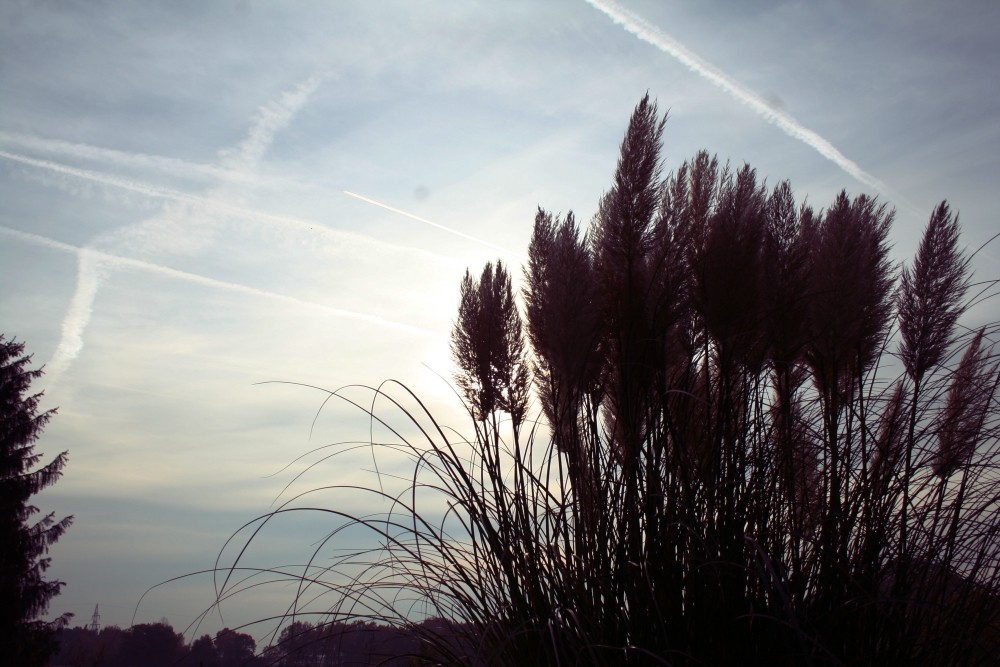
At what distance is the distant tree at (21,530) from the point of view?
67.1 ft

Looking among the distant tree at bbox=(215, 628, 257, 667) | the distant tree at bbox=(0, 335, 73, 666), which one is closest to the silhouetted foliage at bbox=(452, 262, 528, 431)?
the distant tree at bbox=(215, 628, 257, 667)

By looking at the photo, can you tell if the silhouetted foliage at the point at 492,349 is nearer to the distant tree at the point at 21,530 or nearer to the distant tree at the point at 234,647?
the distant tree at the point at 234,647

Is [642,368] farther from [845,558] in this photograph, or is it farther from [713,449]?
[845,558]

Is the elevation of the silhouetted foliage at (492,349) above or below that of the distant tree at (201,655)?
above

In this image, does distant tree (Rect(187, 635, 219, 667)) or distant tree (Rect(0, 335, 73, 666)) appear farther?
distant tree (Rect(0, 335, 73, 666))

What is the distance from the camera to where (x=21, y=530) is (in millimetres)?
21969

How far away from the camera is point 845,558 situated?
235 centimetres

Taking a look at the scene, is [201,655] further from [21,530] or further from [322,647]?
[21,530]

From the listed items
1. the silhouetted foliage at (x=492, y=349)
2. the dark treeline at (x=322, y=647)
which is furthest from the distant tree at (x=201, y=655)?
the silhouetted foliage at (x=492, y=349)

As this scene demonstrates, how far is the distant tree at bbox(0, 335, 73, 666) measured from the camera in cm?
2045

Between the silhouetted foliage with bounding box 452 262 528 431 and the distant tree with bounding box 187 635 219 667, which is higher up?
the silhouetted foliage with bounding box 452 262 528 431

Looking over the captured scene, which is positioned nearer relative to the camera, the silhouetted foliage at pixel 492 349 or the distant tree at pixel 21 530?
the silhouetted foliage at pixel 492 349

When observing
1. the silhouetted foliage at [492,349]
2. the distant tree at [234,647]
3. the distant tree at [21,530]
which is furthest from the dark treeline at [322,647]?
the distant tree at [21,530]

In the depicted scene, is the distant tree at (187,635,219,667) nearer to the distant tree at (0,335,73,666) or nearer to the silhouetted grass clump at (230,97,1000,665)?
the silhouetted grass clump at (230,97,1000,665)
